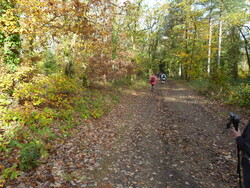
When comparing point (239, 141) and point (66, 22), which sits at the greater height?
point (66, 22)

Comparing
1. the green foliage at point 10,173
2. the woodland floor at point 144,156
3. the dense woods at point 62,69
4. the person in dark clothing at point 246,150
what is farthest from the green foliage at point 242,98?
the green foliage at point 10,173

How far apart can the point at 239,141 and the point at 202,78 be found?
23282 mm

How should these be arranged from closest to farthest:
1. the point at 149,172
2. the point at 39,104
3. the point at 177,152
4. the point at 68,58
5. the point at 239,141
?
1. the point at 239,141
2. the point at 149,172
3. the point at 177,152
4. the point at 39,104
5. the point at 68,58

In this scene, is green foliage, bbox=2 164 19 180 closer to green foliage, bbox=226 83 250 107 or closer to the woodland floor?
the woodland floor

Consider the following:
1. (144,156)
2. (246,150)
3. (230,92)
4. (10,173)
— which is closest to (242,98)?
(230,92)

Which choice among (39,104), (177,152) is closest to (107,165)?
(177,152)

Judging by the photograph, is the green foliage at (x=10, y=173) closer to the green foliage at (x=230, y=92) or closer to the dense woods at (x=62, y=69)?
the dense woods at (x=62, y=69)

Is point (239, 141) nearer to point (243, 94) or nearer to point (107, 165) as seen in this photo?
point (107, 165)

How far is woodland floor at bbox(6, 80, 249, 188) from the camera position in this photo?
14.4ft

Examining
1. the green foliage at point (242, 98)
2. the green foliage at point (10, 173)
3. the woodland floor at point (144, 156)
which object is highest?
the green foliage at point (242, 98)

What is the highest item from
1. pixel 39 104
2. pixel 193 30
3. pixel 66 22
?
pixel 193 30

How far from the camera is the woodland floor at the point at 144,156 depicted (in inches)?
173

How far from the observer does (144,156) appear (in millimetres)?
5844

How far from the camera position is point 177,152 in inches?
235
